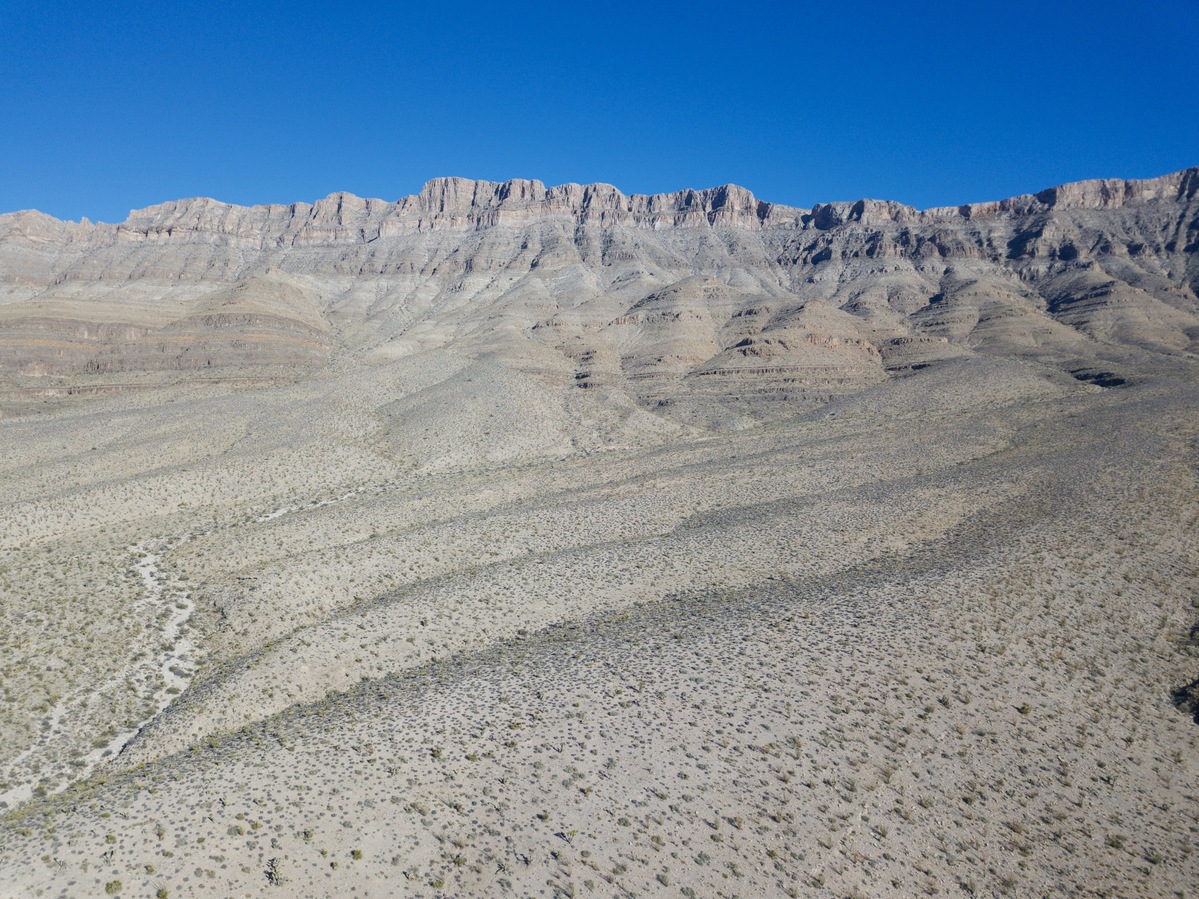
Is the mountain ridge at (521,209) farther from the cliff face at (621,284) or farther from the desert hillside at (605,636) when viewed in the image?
the desert hillside at (605,636)

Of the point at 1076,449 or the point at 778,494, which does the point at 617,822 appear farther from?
the point at 1076,449

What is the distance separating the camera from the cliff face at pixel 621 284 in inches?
3447

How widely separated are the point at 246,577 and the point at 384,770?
17.2 meters

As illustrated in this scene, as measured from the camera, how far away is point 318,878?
12617 mm

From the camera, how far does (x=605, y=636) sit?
23047 millimetres

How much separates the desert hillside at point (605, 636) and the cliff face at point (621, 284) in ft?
38.8

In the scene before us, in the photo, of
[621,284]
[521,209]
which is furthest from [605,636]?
[521,209]

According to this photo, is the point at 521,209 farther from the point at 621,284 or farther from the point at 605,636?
the point at 605,636

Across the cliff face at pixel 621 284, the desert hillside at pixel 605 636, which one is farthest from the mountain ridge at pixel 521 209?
the desert hillside at pixel 605 636

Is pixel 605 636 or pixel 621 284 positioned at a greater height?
pixel 621 284

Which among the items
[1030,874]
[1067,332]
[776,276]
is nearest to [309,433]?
[1030,874]

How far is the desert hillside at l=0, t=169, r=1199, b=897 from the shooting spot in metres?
13.6

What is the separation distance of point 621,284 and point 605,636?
119415mm

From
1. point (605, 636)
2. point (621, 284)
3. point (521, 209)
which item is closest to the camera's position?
point (605, 636)
